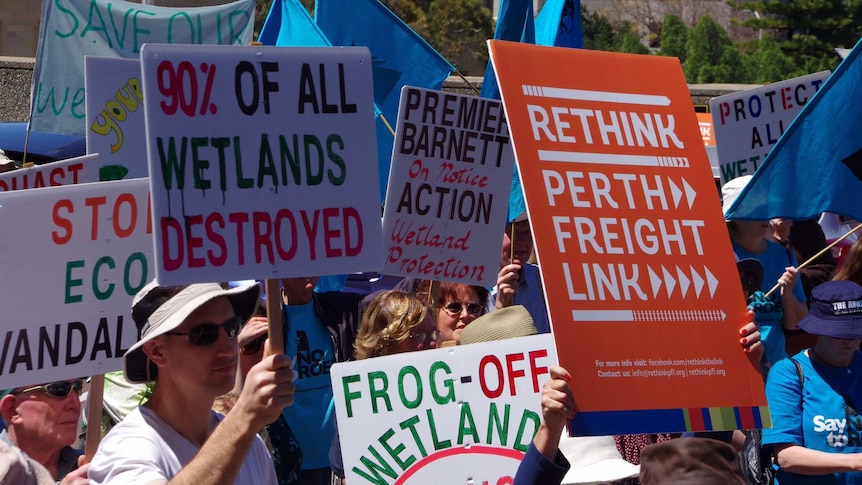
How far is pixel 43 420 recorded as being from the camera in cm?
416

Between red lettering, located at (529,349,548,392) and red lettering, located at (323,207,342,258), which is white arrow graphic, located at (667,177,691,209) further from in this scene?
red lettering, located at (323,207,342,258)

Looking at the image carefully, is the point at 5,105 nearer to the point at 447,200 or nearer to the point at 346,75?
the point at 447,200

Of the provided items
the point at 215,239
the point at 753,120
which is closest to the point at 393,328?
the point at 215,239

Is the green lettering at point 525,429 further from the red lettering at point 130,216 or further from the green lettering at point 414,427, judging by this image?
the red lettering at point 130,216

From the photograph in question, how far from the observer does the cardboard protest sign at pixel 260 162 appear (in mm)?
2959

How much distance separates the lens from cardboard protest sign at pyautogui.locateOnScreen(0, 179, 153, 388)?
155 inches

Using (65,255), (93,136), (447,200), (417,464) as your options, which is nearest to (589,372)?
(417,464)

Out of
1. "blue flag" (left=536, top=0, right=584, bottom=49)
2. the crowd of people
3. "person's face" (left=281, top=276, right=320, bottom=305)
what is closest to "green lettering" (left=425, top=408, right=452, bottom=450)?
the crowd of people

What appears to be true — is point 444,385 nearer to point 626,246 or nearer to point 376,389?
point 376,389

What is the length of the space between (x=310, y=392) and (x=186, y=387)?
6.92 ft

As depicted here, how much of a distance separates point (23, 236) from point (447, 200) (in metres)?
2.36

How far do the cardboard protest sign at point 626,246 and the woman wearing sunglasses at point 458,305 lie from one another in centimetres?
208

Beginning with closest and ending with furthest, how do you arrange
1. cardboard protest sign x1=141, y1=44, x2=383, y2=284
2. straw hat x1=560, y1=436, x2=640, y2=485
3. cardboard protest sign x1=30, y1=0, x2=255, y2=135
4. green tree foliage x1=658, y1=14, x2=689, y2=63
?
cardboard protest sign x1=141, y1=44, x2=383, y2=284, straw hat x1=560, y1=436, x2=640, y2=485, cardboard protest sign x1=30, y1=0, x2=255, y2=135, green tree foliage x1=658, y1=14, x2=689, y2=63

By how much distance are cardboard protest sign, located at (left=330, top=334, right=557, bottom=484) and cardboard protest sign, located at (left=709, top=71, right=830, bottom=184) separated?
4284 millimetres
